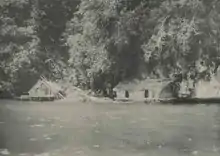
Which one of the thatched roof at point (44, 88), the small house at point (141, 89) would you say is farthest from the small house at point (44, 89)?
the small house at point (141, 89)

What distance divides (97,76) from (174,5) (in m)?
0.48

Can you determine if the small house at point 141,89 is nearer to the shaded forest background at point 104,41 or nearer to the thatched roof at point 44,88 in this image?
the shaded forest background at point 104,41

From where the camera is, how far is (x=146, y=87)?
2248 millimetres

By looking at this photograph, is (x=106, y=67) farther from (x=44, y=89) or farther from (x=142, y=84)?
(x=44, y=89)

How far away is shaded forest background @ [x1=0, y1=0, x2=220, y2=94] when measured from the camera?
7.38ft

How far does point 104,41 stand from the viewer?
2.31 metres

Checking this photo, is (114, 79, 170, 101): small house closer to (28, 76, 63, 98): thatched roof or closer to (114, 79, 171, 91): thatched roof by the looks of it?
(114, 79, 171, 91): thatched roof

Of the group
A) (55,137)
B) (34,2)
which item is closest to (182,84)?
(55,137)

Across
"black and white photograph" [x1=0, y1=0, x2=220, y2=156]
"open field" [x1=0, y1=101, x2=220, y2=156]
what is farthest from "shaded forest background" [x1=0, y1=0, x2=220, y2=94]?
"open field" [x1=0, y1=101, x2=220, y2=156]

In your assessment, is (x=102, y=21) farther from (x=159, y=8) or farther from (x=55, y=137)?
(x=55, y=137)

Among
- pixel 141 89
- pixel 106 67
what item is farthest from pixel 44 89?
pixel 141 89

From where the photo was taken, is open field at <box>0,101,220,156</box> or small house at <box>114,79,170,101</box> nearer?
open field at <box>0,101,220,156</box>

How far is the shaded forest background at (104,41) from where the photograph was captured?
88.6 inches

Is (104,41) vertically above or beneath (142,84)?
above
